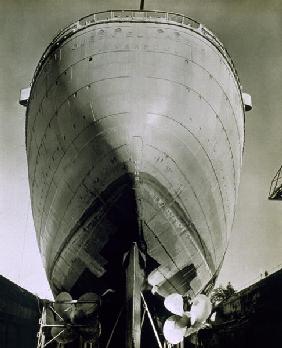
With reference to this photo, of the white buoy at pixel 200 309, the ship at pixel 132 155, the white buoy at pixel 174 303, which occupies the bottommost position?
the white buoy at pixel 200 309

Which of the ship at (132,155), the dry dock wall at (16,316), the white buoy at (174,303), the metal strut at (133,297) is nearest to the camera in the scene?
the metal strut at (133,297)

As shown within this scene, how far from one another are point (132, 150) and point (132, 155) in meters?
0.08

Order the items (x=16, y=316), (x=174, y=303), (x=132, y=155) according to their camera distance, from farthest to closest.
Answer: (x=16, y=316) < (x=132, y=155) < (x=174, y=303)

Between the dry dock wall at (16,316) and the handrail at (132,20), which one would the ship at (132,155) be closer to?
the handrail at (132,20)

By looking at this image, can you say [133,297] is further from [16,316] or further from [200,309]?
[16,316]

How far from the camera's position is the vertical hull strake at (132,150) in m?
5.91

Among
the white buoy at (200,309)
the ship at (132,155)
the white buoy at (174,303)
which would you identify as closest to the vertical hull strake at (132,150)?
the ship at (132,155)

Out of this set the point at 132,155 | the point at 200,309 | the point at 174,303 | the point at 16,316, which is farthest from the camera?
the point at 16,316

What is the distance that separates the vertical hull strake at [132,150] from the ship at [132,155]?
0.7 inches

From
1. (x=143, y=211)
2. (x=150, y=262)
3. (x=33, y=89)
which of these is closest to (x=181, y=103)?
(x=143, y=211)

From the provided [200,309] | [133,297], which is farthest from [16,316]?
[200,309]

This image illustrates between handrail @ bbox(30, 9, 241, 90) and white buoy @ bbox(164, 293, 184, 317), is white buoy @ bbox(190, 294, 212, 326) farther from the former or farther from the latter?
handrail @ bbox(30, 9, 241, 90)

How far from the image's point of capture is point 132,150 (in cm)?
589

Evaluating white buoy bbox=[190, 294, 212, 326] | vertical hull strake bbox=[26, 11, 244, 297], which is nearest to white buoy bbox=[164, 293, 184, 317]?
white buoy bbox=[190, 294, 212, 326]
